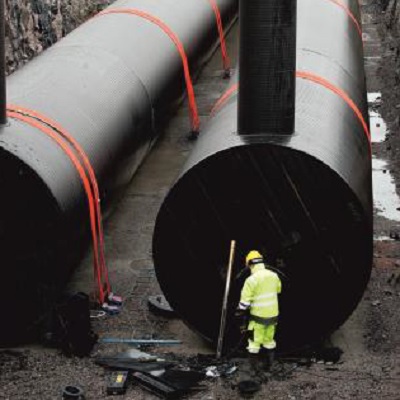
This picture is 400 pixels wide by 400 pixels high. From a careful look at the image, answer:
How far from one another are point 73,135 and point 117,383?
322cm

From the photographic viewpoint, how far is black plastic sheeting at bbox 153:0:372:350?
996 cm

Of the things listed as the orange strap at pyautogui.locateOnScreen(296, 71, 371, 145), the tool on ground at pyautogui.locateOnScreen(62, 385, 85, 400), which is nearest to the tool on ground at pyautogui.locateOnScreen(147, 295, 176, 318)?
the tool on ground at pyautogui.locateOnScreen(62, 385, 85, 400)

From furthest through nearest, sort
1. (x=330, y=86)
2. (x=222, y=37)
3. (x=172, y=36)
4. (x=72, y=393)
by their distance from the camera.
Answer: (x=222, y=37)
(x=172, y=36)
(x=330, y=86)
(x=72, y=393)

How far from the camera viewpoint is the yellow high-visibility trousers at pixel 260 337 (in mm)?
10141

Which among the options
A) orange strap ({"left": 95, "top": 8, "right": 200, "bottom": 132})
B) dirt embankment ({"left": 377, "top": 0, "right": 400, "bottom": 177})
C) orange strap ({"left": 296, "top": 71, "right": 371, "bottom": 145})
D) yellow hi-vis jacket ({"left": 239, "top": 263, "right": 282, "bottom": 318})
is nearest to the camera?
yellow hi-vis jacket ({"left": 239, "top": 263, "right": 282, "bottom": 318})

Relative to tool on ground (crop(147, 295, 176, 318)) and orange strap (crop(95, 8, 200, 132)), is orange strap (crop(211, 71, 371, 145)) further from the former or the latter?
orange strap (crop(95, 8, 200, 132))

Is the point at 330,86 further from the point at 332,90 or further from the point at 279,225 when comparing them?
the point at 279,225

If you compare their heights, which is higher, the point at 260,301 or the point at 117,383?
the point at 260,301

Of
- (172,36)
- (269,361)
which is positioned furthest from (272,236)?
(172,36)

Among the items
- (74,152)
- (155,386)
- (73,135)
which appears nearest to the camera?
(155,386)

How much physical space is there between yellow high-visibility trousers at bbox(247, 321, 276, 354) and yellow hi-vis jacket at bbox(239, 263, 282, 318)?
0.16 metres

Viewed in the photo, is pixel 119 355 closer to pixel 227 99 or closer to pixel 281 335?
pixel 281 335

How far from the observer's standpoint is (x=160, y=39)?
1652 cm

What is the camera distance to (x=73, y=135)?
11.6 meters
